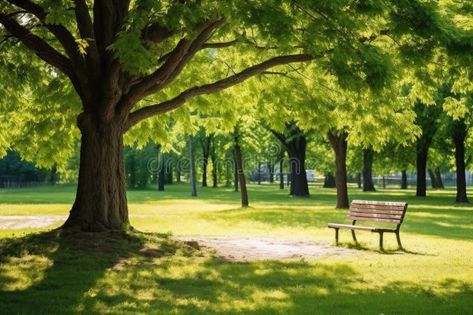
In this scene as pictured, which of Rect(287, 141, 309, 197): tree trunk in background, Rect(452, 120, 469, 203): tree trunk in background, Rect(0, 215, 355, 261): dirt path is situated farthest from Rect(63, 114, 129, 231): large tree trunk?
Rect(287, 141, 309, 197): tree trunk in background

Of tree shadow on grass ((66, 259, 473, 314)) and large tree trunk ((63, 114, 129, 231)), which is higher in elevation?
large tree trunk ((63, 114, 129, 231))

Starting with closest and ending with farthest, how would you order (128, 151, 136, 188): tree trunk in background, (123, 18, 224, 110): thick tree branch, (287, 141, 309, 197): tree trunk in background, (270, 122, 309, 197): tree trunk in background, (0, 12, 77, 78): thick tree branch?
(123, 18, 224, 110): thick tree branch
(0, 12, 77, 78): thick tree branch
(270, 122, 309, 197): tree trunk in background
(287, 141, 309, 197): tree trunk in background
(128, 151, 136, 188): tree trunk in background

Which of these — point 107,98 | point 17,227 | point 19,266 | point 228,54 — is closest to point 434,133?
point 228,54

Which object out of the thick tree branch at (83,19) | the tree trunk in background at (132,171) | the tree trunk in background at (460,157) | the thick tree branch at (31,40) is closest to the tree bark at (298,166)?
the tree trunk in background at (460,157)

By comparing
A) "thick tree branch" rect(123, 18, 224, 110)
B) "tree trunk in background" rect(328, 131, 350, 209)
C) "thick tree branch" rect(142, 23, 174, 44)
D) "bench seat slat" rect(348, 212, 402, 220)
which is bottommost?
"bench seat slat" rect(348, 212, 402, 220)

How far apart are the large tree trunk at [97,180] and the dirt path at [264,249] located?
2.06 metres

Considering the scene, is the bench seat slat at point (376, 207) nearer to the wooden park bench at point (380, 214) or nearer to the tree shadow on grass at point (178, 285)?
the wooden park bench at point (380, 214)

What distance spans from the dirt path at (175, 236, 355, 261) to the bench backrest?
1177mm

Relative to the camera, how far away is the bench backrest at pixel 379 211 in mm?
15039

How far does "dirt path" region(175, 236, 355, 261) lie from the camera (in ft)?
Answer: 45.2

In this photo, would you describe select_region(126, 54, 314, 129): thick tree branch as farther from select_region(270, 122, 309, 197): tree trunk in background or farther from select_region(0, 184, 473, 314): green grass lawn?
select_region(270, 122, 309, 197): tree trunk in background

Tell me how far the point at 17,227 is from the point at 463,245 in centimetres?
1471

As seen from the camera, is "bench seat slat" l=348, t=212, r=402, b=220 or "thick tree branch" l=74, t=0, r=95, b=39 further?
"bench seat slat" l=348, t=212, r=402, b=220

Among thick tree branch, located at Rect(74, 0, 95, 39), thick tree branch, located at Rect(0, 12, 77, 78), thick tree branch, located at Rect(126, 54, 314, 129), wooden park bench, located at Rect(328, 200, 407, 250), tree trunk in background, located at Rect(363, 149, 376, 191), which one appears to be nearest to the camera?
thick tree branch, located at Rect(74, 0, 95, 39)
